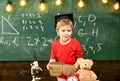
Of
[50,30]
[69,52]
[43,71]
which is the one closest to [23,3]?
[50,30]

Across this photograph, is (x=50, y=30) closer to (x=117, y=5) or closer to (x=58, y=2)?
(x=58, y=2)

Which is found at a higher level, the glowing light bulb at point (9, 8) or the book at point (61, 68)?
the glowing light bulb at point (9, 8)

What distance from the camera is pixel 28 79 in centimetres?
638

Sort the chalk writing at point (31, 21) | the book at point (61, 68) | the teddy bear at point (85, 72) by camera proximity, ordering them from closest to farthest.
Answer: the teddy bear at point (85, 72)
the book at point (61, 68)
the chalk writing at point (31, 21)

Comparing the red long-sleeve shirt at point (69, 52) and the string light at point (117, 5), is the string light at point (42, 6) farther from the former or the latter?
the red long-sleeve shirt at point (69, 52)

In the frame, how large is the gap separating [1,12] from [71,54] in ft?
6.37

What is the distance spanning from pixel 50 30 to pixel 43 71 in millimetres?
726

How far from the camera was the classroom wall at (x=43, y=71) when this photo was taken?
631 cm

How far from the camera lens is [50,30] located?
6316 mm

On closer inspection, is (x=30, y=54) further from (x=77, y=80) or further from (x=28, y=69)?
(x=77, y=80)

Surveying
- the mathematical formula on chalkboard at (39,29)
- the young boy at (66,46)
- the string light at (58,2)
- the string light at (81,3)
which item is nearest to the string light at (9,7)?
the mathematical formula on chalkboard at (39,29)

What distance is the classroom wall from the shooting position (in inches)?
249

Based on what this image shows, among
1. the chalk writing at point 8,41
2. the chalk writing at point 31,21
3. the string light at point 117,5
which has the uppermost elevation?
the string light at point 117,5

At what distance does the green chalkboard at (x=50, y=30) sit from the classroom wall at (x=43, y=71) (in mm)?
93
